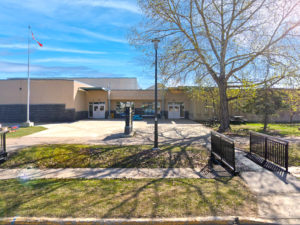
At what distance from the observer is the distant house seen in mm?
22141

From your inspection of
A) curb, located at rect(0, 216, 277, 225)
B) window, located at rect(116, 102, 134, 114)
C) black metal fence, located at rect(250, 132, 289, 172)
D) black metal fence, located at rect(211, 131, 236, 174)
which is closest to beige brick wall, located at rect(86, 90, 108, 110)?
window, located at rect(116, 102, 134, 114)

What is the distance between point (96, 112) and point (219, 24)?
67.1 feet

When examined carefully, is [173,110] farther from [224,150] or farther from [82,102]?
[224,150]

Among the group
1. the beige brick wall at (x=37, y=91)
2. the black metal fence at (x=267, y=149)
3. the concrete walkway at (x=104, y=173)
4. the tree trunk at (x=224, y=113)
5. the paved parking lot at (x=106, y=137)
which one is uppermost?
the beige brick wall at (x=37, y=91)

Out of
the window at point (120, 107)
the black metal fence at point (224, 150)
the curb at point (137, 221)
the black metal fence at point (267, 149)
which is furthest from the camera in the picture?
the window at point (120, 107)

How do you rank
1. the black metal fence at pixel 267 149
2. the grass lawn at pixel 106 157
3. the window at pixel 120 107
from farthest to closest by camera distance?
the window at pixel 120 107, the grass lawn at pixel 106 157, the black metal fence at pixel 267 149

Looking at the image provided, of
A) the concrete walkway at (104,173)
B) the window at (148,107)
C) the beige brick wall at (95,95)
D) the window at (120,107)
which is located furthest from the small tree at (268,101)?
the beige brick wall at (95,95)

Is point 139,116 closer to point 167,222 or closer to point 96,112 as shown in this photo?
point 96,112

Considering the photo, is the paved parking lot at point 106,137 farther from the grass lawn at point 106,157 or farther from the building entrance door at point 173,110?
the building entrance door at point 173,110

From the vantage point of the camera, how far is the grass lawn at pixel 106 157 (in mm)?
6805

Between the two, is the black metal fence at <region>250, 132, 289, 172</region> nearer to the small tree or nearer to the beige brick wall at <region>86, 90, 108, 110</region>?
the small tree

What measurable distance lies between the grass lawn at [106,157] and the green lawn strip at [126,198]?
4.92 ft

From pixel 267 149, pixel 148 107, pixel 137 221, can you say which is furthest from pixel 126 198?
pixel 148 107

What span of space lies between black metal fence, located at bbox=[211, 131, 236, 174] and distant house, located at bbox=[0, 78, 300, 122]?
31.8ft
